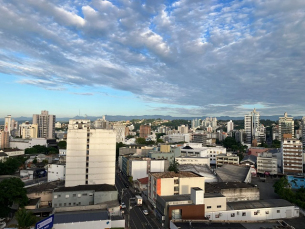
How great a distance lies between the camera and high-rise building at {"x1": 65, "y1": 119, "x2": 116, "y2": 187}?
30.1 metres

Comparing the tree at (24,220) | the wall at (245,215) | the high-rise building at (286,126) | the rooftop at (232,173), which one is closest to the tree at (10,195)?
the tree at (24,220)

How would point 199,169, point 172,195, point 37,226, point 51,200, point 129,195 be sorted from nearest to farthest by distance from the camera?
point 37,226 < point 172,195 < point 51,200 < point 129,195 < point 199,169

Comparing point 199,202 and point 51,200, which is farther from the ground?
point 199,202

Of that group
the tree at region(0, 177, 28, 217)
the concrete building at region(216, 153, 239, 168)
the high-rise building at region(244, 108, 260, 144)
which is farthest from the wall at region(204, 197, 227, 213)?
the high-rise building at region(244, 108, 260, 144)

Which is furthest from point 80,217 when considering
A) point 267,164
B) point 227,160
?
point 227,160

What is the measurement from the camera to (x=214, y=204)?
22891 mm

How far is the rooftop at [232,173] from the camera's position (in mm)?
36156

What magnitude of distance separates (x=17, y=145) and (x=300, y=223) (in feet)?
272

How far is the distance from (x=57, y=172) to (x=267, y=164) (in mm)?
40956

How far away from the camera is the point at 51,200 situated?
28.7 metres

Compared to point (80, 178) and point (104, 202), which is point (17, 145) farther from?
point (104, 202)

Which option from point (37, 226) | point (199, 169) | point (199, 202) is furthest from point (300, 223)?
point (37, 226)

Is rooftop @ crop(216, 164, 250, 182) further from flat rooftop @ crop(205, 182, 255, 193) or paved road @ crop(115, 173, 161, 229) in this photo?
paved road @ crop(115, 173, 161, 229)

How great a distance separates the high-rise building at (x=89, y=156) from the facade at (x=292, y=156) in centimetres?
3480
